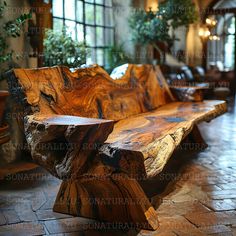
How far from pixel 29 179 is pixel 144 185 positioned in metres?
1.02

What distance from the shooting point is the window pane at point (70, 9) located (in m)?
5.18

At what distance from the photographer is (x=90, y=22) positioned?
229 inches

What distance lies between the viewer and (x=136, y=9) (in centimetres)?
649

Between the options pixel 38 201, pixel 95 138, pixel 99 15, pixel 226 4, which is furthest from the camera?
pixel 226 4

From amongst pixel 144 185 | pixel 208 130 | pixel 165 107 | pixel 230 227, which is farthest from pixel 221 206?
pixel 208 130

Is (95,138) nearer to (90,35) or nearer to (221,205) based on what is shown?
(221,205)

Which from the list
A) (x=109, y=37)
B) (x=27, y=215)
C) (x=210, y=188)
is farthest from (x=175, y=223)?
(x=109, y=37)

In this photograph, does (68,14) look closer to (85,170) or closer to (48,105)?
(48,105)

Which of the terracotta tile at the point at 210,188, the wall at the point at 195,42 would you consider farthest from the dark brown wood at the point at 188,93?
the wall at the point at 195,42

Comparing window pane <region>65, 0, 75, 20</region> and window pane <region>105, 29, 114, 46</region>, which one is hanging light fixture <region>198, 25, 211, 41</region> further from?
window pane <region>65, 0, 75, 20</region>

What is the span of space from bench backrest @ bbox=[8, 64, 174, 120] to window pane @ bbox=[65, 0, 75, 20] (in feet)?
5.47

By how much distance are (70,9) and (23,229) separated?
372 cm

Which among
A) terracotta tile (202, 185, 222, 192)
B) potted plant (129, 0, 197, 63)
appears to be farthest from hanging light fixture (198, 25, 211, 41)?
terracotta tile (202, 185, 222, 192)

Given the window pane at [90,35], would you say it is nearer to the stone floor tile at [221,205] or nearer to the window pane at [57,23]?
the window pane at [57,23]
